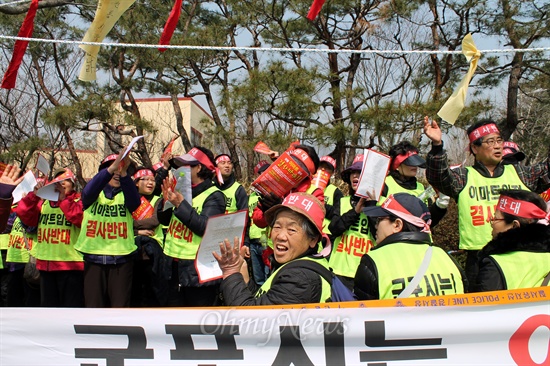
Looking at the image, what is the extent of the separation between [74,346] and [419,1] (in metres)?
12.6

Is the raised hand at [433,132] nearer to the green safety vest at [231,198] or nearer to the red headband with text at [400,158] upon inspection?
the red headband with text at [400,158]

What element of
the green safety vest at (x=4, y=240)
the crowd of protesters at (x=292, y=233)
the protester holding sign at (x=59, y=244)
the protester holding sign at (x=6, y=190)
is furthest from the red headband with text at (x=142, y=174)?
the protester holding sign at (x=6, y=190)

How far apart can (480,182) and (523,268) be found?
150cm

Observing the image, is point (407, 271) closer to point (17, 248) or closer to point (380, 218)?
point (380, 218)

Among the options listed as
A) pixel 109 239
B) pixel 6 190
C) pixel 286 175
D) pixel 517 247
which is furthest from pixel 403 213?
pixel 109 239

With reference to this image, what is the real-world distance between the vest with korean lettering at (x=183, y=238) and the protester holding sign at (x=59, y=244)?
1.07 metres

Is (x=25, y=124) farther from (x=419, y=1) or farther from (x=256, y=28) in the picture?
(x=419, y=1)

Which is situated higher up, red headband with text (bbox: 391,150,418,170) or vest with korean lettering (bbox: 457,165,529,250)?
red headband with text (bbox: 391,150,418,170)

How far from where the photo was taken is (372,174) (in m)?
4.20

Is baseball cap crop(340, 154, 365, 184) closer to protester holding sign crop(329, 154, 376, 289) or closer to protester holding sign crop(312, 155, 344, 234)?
protester holding sign crop(312, 155, 344, 234)

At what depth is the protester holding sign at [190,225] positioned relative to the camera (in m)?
4.36

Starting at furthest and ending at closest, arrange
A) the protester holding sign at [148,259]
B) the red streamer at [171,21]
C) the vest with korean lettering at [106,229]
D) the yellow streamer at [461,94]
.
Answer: the protester holding sign at [148,259], the vest with korean lettering at [106,229], the red streamer at [171,21], the yellow streamer at [461,94]

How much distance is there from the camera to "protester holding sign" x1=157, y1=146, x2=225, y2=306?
14.3 ft

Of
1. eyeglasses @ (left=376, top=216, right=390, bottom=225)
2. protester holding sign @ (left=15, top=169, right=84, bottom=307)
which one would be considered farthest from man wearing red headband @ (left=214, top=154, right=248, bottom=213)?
eyeglasses @ (left=376, top=216, right=390, bottom=225)
